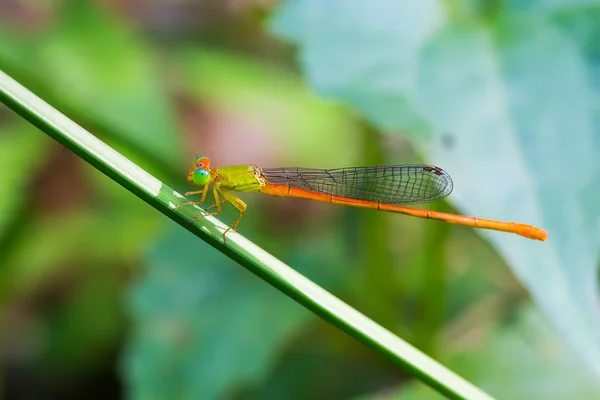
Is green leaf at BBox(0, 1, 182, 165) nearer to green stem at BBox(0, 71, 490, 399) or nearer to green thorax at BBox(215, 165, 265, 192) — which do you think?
green thorax at BBox(215, 165, 265, 192)

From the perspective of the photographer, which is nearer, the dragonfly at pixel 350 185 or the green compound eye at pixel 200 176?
the green compound eye at pixel 200 176

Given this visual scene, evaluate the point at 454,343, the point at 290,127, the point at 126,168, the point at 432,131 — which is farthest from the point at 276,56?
the point at 126,168

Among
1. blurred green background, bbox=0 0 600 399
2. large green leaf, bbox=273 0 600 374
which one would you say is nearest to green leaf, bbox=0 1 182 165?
blurred green background, bbox=0 0 600 399

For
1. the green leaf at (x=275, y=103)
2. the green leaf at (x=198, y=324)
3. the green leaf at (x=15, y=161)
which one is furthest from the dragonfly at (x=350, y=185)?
the green leaf at (x=275, y=103)

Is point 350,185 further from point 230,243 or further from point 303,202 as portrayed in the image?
point 303,202

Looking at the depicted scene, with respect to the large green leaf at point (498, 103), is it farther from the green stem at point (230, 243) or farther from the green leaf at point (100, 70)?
the green leaf at point (100, 70)

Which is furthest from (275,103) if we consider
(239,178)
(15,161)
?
(239,178)

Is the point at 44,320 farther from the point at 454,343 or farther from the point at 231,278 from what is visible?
the point at 454,343
